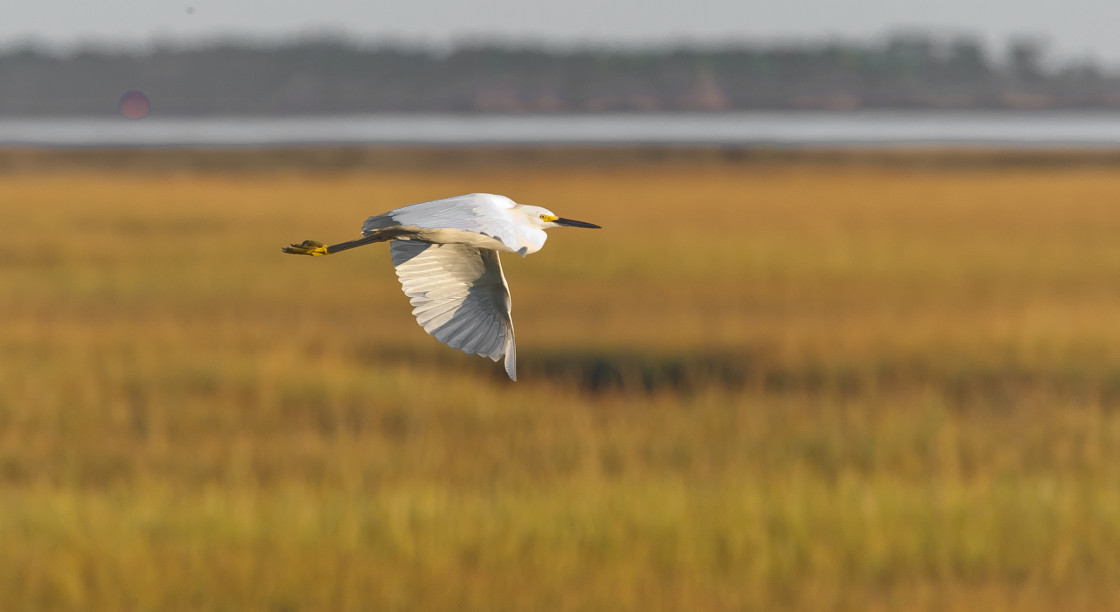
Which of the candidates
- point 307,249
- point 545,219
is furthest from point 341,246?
point 545,219

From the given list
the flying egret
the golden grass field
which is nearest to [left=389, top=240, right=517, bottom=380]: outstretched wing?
the flying egret

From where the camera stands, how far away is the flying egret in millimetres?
1632

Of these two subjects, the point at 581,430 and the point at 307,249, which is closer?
the point at 307,249

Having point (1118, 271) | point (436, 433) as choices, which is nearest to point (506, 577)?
point (436, 433)

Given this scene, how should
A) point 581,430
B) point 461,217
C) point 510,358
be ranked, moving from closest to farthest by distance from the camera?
point 461,217 → point 510,358 → point 581,430

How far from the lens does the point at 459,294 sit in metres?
1.80

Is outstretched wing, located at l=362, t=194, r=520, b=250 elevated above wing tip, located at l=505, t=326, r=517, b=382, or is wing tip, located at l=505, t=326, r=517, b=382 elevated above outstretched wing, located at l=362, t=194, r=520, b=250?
outstretched wing, located at l=362, t=194, r=520, b=250

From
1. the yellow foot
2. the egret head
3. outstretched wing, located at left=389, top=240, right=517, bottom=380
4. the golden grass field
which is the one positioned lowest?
the golden grass field

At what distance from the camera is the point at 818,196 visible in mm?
44531

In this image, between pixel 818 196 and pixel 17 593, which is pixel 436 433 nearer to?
pixel 17 593

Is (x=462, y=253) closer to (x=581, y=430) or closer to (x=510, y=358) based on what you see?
(x=510, y=358)

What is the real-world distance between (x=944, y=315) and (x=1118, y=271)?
681 centimetres

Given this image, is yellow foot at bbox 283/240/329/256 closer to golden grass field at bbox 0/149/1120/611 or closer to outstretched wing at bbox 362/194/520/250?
outstretched wing at bbox 362/194/520/250

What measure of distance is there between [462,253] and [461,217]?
167 millimetres
